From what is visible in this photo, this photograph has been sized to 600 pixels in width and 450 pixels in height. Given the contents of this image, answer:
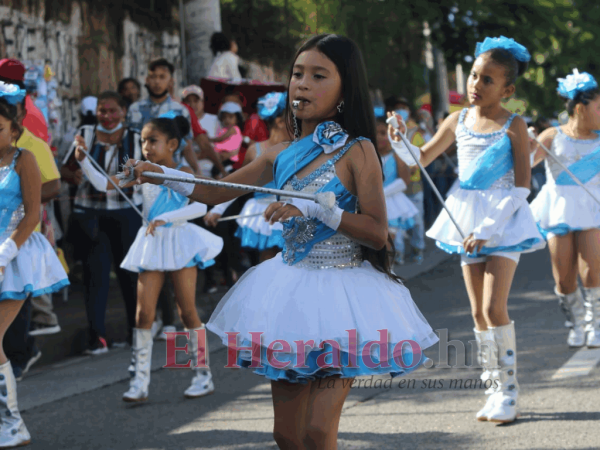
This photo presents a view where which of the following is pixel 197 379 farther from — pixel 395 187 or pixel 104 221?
pixel 395 187

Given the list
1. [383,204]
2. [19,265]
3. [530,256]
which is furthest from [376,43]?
[383,204]

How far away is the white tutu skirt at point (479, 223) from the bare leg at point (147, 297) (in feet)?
5.82

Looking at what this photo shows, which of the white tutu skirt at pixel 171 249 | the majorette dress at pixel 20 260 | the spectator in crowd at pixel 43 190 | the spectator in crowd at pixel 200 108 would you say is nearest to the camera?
the majorette dress at pixel 20 260

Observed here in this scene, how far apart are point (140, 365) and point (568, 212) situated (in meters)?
3.50

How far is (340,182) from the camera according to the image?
3.71m

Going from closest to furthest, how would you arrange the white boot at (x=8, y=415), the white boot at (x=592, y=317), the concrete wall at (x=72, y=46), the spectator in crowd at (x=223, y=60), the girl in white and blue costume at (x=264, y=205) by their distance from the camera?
the white boot at (x=8, y=415) → the white boot at (x=592, y=317) → the girl in white and blue costume at (x=264, y=205) → the concrete wall at (x=72, y=46) → the spectator in crowd at (x=223, y=60)

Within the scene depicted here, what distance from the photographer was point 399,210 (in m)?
11.3

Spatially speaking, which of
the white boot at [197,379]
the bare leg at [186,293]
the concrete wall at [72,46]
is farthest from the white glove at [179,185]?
the concrete wall at [72,46]

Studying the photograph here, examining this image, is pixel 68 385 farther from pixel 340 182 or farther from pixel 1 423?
pixel 340 182

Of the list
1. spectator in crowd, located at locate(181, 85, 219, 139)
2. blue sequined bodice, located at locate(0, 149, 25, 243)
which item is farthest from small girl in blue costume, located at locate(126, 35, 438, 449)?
spectator in crowd, located at locate(181, 85, 219, 139)

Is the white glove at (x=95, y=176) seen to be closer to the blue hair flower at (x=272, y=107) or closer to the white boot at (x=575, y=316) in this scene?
the blue hair flower at (x=272, y=107)

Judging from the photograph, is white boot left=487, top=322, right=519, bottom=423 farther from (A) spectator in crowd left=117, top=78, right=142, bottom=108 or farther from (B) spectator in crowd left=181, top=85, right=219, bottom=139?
(B) spectator in crowd left=181, top=85, right=219, bottom=139

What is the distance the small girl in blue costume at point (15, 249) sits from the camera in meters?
5.13

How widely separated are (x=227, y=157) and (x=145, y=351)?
4.89 metres
